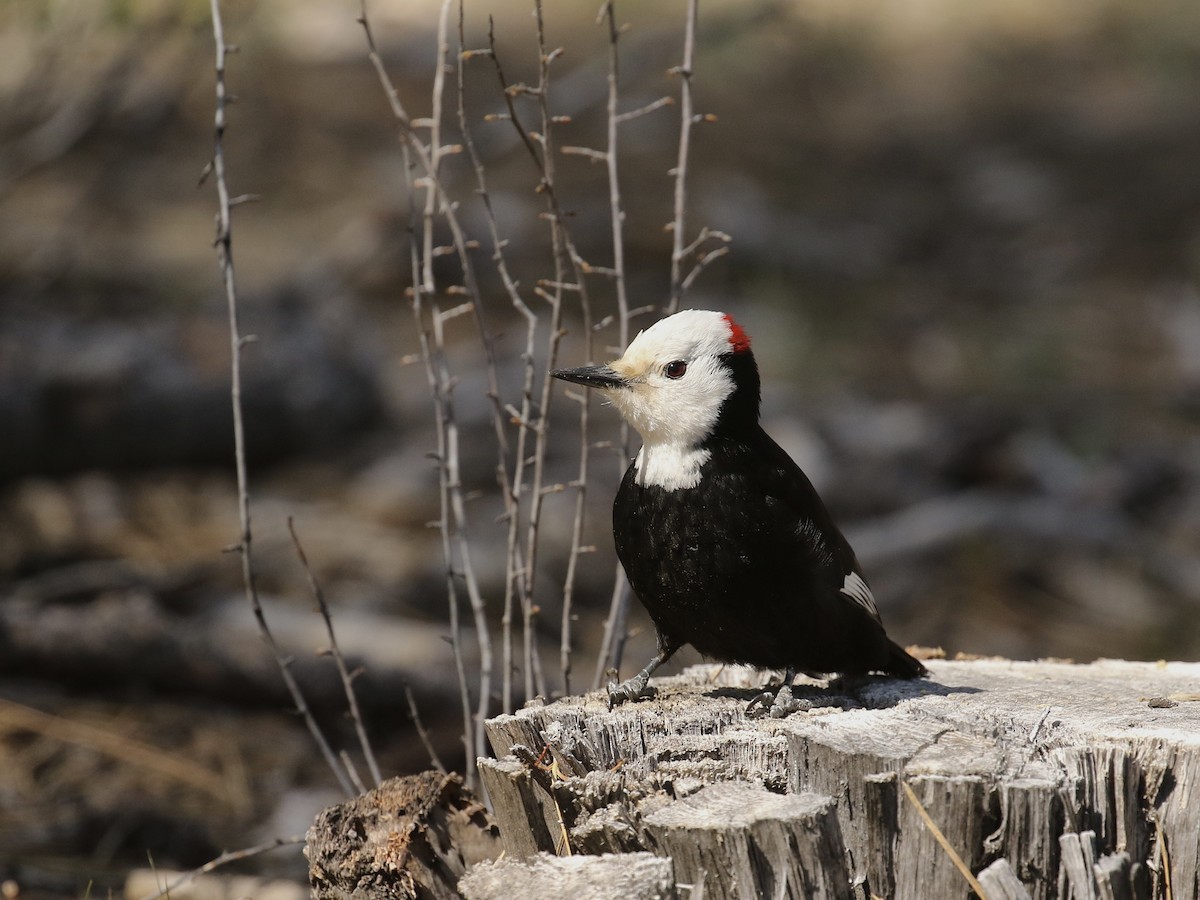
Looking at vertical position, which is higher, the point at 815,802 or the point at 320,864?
the point at 815,802

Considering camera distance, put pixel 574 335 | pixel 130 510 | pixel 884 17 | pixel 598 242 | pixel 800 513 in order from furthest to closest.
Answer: pixel 884 17
pixel 598 242
pixel 574 335
pixel 130 510
pixel 800 513

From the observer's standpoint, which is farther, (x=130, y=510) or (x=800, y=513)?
(x=130, y=510)

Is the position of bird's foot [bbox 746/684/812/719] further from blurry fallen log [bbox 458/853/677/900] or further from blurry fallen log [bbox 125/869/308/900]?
blurry fallen log [bbox 125/869/308/900]

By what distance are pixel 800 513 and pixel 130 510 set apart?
4.26 metres

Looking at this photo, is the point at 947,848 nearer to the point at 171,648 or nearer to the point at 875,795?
the point at 875,795

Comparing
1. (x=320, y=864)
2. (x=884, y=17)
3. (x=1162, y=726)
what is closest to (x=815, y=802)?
(x=1162, y=726)

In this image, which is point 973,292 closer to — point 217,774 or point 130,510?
point 130,510

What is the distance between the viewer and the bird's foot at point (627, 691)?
9.43 ft

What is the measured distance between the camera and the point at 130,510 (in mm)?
6410

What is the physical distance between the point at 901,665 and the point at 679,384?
846mm

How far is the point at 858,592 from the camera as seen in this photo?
3.22 meters

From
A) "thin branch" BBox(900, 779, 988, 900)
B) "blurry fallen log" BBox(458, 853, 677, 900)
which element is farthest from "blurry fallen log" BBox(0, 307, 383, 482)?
"thin branch" BBox(900, 779, 988, 900)

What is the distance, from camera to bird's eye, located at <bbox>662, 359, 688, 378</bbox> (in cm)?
307

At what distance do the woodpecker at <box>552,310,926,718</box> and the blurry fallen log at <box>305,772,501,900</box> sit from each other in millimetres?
433
